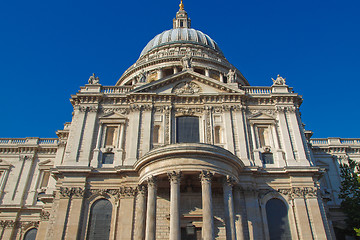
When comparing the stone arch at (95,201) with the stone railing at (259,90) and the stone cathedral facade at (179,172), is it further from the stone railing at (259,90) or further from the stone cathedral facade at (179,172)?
the stone railing at (259,90)

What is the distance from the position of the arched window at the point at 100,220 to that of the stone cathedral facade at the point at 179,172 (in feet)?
0.24

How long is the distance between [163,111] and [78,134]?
24.5 feet

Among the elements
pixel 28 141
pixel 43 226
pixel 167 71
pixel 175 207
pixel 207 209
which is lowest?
pixel 207 209

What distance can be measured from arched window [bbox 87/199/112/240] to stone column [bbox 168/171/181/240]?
230 inches

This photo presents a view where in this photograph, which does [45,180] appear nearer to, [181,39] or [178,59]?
[178,59]

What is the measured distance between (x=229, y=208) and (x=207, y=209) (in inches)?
67.2

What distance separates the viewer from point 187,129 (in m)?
28.0

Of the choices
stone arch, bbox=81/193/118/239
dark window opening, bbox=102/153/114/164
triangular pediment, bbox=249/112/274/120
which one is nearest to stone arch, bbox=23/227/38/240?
stone arch, bbox=81/193/118/239

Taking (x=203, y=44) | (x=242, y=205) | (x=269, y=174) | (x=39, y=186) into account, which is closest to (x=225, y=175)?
(x=242, y=205)

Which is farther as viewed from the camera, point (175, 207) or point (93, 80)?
point (93, 80)

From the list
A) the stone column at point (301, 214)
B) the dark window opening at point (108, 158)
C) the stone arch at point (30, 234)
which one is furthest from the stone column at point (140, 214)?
the stone arch at point (30, 234)

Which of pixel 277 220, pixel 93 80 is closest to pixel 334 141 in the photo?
pixel 277 220

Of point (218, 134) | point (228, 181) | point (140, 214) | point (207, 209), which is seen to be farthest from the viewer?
point (218, 134)

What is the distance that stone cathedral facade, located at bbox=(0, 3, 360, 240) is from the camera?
22.1 meters
